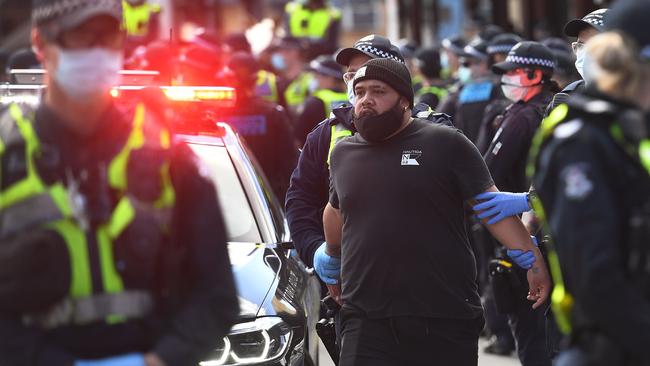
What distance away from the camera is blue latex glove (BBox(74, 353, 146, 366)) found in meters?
4.04

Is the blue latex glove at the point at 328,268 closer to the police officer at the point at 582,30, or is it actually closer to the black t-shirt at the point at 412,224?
the black t-shirt at the point at 412,224

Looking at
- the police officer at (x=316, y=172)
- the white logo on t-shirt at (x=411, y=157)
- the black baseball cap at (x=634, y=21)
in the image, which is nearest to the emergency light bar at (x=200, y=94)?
the police officer at (x=316, y=172)

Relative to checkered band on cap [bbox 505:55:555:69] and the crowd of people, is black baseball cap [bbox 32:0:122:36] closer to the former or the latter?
the crowd of people

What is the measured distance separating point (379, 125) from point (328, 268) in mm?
928

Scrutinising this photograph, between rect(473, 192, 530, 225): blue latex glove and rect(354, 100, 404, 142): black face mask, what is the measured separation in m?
0.46

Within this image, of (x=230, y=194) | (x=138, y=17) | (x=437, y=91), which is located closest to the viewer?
(x=230, y=194)

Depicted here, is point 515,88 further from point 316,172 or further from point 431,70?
point 431,70

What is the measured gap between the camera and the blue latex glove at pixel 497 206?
6.25 metres

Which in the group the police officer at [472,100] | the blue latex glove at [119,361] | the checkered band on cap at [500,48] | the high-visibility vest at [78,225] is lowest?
the police officer at [472,100]

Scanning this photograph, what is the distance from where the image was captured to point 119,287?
161 inches

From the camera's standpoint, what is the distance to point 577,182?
13.2 ft

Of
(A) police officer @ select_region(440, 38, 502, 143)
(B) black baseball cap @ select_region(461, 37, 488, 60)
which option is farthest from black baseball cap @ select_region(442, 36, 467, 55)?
(A) police officer @ select_region(440, 38, 502, 143)

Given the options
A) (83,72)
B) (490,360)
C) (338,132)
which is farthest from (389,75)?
(490,360)

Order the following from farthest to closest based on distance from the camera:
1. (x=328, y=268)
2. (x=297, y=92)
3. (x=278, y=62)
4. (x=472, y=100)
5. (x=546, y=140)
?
(x=278, y=62), (x=297, y=92), (x=472, y=100), (x=328, y=268), (x=546, y=140)
